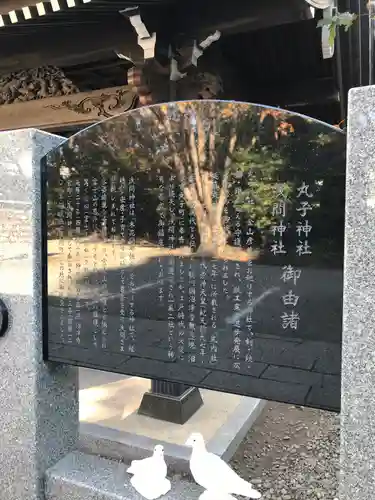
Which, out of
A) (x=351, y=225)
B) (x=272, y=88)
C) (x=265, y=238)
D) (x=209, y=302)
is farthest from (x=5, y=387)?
(x=272, y=88)

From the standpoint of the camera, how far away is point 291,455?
10.4 feet

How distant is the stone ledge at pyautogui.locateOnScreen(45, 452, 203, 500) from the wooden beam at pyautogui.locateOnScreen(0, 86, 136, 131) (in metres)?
3.10

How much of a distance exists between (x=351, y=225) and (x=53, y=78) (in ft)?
13.1

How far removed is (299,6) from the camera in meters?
2.82

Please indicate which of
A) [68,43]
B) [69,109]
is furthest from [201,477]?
[69,109]

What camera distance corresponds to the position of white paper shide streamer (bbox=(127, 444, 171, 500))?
198 cm

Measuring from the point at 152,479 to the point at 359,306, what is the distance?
4.11 feet

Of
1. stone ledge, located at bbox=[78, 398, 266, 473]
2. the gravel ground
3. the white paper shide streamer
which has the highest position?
the white paper shide streamer

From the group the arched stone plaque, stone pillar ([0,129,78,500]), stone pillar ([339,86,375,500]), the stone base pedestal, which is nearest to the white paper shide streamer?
the arched stone plaque

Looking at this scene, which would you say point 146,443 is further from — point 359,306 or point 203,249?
point 359,306

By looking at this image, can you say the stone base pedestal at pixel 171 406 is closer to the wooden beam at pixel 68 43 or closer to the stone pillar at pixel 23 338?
the stone pillar at pixel 23 338

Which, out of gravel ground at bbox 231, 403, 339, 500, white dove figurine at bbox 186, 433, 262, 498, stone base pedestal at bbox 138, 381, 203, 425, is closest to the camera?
white dove figurine at bbox 186, 433, 262, 498

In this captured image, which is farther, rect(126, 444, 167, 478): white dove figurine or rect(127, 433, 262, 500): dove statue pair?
rect(126, 444, 167, 478): white dove figurine

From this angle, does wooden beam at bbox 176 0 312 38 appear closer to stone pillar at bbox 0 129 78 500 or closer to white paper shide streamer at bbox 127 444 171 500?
stone pillar at bbox 0 129 78 500
